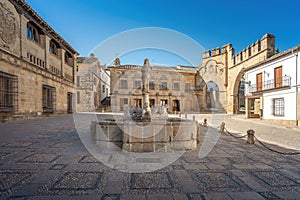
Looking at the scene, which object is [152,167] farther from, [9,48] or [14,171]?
[9,48]

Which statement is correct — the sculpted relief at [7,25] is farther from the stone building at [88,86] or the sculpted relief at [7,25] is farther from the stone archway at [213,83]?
the stone archway at [213,83]

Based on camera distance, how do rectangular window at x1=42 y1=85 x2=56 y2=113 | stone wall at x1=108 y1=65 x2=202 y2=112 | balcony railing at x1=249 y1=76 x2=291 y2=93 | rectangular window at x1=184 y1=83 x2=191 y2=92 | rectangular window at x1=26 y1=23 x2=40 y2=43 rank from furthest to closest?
rectangular window at x1=184 y1=83 x2=191 y2=92 < stone wall at x1=108 y1=65 x2=202 y2=112 < rectangular window at x1=42 y1=85 x2=56 y2=113 < rectangular window at x1=26 y1=23 x2=40 y2=43 < balcony railing at x1=249 y1=76 x2=291 y2=93

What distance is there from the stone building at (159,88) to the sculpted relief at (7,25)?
16601 mm

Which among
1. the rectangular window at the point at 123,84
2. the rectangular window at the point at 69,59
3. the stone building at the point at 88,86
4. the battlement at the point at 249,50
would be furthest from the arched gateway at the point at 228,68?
the rectangular window at the point at 69,59

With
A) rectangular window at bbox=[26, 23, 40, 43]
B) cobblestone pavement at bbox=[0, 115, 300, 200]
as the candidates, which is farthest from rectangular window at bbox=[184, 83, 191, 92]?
cobblestone pavement at bbox=[0, 115, 300, 200]

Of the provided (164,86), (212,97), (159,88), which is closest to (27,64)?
(159,88)

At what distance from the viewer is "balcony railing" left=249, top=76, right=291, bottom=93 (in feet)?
40.4

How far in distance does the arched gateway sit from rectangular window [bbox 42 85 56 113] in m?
24.3

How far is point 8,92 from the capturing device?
1038 cm

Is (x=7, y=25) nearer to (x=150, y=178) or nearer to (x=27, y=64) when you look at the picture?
(x=27, y=64)

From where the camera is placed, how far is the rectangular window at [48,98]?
1468 cm

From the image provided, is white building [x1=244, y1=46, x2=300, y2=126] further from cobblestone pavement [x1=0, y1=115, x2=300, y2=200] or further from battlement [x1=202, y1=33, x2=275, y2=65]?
cobblestone pavement [x1=0, y1=115, x2=300, y2=200]

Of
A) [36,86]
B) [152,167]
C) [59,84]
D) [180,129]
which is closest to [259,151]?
[180,129]

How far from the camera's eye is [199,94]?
99.1 feet
